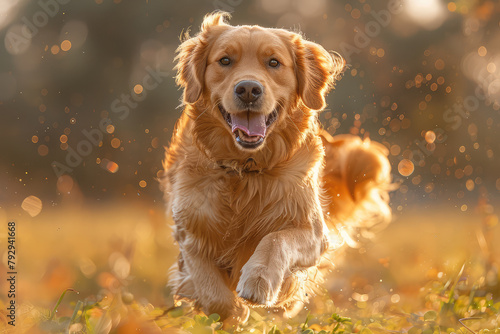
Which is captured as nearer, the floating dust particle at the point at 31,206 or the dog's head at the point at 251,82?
the dog's head at the point at 251,82

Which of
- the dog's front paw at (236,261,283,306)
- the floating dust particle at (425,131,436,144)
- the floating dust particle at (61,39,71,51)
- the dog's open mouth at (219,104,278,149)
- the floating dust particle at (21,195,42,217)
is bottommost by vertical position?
the floating dust particle at (21,195,42,217)

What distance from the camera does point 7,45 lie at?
7.26 meters

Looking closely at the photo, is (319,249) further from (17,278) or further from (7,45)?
(7,45)

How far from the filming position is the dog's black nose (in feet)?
9.72

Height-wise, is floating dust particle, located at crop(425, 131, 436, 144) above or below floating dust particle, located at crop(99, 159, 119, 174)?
above

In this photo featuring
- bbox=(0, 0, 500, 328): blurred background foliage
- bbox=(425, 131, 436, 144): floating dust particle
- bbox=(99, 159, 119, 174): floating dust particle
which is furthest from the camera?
bbox=(99, 159, 119, 174): floating dust particle

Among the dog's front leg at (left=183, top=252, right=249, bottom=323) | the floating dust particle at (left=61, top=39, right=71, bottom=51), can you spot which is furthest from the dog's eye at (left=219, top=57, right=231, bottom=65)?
the floating dust particle at (left=61, top=39, right=71, bottom=51)

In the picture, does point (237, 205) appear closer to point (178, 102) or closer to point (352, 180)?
point (352, 180)

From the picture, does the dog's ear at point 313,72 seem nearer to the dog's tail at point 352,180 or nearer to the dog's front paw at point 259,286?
the dog's tail at point 352,180

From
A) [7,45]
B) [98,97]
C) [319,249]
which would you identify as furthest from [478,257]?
[7,45]

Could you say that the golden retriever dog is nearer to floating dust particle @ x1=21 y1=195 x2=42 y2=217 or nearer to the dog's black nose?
the dog's black nose

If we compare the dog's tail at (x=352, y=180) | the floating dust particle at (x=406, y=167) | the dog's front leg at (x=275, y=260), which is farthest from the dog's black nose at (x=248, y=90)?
the floating dust particle at (x=406, y=167)

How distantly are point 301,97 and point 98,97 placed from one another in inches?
196

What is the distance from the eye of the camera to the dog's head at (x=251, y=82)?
3080 millimetres
